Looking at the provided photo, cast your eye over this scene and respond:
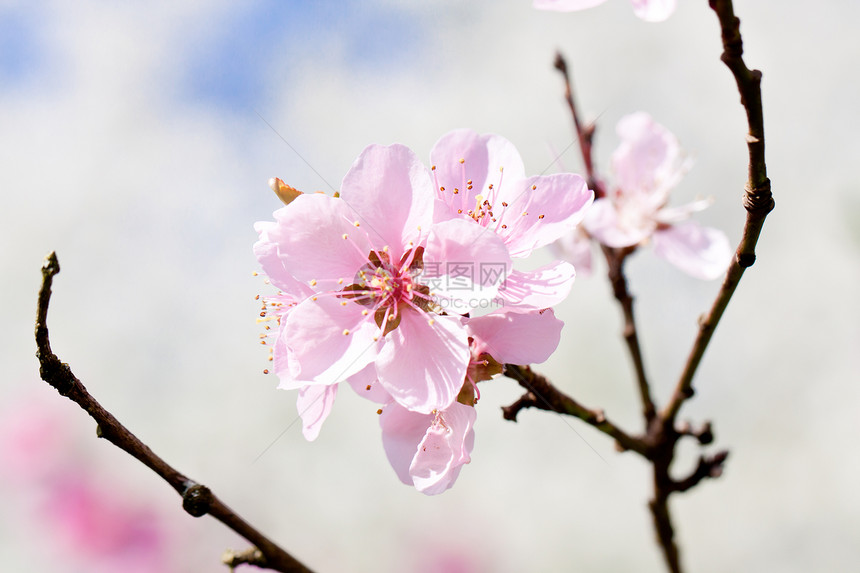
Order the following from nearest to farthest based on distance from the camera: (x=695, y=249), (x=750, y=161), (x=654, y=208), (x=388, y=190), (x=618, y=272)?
(x=750, y=161)
(x=388, y=190)
(x=618, y=272)
(x=695, y=249)
(x=654, y=208)

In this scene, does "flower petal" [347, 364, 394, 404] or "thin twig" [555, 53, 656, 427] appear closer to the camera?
"flower petal" [347, 364, 394, 404]

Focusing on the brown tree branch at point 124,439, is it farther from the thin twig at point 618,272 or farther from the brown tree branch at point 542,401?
the thin twig at point 618,272

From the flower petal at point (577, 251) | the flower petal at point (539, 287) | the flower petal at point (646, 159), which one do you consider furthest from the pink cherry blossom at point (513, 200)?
the flower petal at point (646, 159)

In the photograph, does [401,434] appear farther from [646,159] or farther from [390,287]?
[646,159]

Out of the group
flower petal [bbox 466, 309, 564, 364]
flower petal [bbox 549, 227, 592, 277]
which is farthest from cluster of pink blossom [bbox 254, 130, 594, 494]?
flower petal [bbox 549, 227, 592, 277]

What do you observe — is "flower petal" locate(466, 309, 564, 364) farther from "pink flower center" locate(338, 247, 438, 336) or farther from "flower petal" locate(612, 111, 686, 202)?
"flower petal" locate(612, 111, 686, 202)

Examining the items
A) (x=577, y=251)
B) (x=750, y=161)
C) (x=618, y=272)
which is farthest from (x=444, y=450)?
(x=577, y=251)
